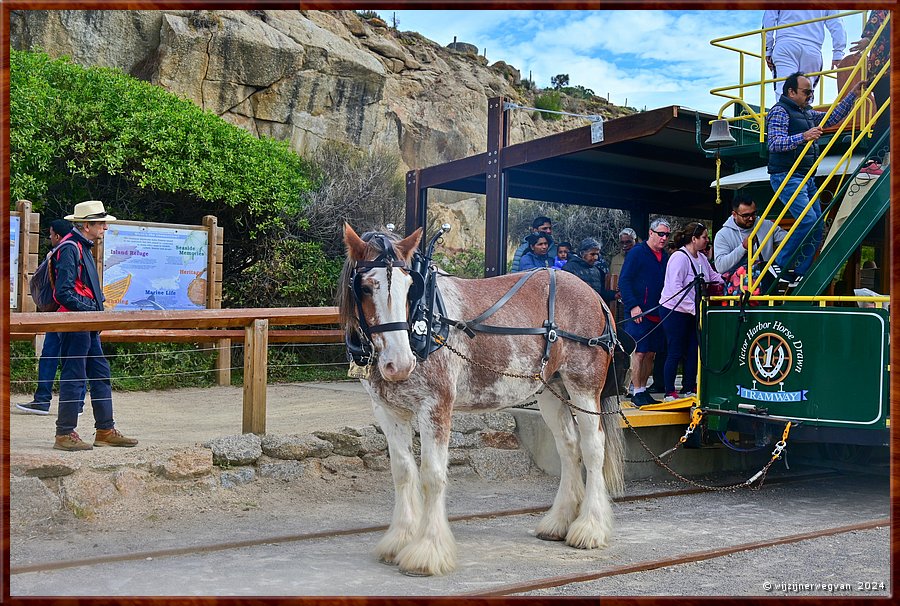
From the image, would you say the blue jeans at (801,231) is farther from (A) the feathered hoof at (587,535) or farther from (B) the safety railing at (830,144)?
(A) the feathered hoof at (587,535)

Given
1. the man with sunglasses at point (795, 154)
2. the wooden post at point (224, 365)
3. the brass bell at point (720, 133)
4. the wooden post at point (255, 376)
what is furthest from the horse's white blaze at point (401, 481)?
the wooden post at point (224, 365)

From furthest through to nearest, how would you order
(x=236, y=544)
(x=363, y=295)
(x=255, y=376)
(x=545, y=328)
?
(x=255, y=376)
(x=545, y=328)
(x=236, y=544)
(x=363, y=295)

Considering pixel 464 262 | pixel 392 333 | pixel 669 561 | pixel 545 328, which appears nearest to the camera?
pixel 392 333

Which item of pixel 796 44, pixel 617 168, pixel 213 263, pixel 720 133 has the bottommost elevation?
pixel 213 263

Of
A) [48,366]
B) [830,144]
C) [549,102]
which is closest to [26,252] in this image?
[48,366]

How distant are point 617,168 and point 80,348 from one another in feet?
24.7

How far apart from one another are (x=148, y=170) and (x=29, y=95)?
5.75 feet

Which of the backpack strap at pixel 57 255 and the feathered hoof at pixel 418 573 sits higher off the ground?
the backpack strap at pixel 57 255

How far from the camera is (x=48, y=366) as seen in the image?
6816mm

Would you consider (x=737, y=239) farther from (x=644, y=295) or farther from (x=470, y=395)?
(x=470, y=395)

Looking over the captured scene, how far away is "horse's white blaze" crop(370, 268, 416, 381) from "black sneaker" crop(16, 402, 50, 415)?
4367 mm

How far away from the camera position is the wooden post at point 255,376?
245 inches

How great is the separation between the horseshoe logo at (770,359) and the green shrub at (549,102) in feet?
84.8

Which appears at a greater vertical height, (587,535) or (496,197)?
(496,197)
